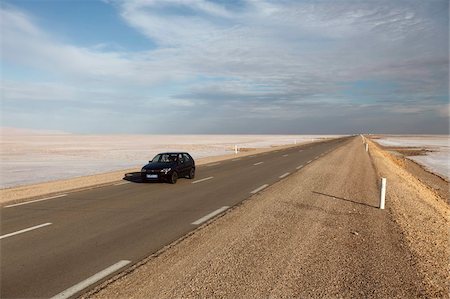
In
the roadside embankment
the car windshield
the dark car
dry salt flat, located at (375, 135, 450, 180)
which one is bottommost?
dry salt flat, located at (375, 135, 450, 180)

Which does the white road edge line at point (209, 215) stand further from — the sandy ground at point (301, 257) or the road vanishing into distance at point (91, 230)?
the sandy ground at point (301, 257)

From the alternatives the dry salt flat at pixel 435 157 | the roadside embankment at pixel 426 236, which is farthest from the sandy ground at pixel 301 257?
the dry salt flat at pixel 435 157

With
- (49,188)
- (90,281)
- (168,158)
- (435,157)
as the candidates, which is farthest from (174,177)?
(435,157)

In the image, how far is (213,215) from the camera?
933cm

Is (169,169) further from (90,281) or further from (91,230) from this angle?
(90,281)

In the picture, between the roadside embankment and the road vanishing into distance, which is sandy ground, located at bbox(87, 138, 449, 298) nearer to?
the roadside embankment

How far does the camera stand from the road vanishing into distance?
5316mm

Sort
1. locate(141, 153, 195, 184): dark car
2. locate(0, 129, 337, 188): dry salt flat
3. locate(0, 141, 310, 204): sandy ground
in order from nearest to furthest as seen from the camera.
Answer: locate(0, 141, 310, 204): sandy ground → locate(141, 153, 195, 184): dark car → locate(0, 129, 337, 188): dry salt flat

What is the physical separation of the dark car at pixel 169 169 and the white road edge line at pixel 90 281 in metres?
9.63

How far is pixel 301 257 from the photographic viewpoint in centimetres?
620

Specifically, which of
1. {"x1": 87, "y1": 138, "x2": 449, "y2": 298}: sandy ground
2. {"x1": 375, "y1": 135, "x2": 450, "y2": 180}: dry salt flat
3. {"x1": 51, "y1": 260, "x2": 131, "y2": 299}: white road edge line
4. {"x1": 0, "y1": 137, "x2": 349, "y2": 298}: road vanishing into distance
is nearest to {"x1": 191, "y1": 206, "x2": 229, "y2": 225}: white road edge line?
{"x1": 0, "y1": 137, "x2": 349, "y2": 298}: road vanishing into distance

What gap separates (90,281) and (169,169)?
34.4 feet

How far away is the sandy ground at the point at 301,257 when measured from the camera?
4941 mm

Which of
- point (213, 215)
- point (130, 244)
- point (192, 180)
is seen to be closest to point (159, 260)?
point (130, 244)
